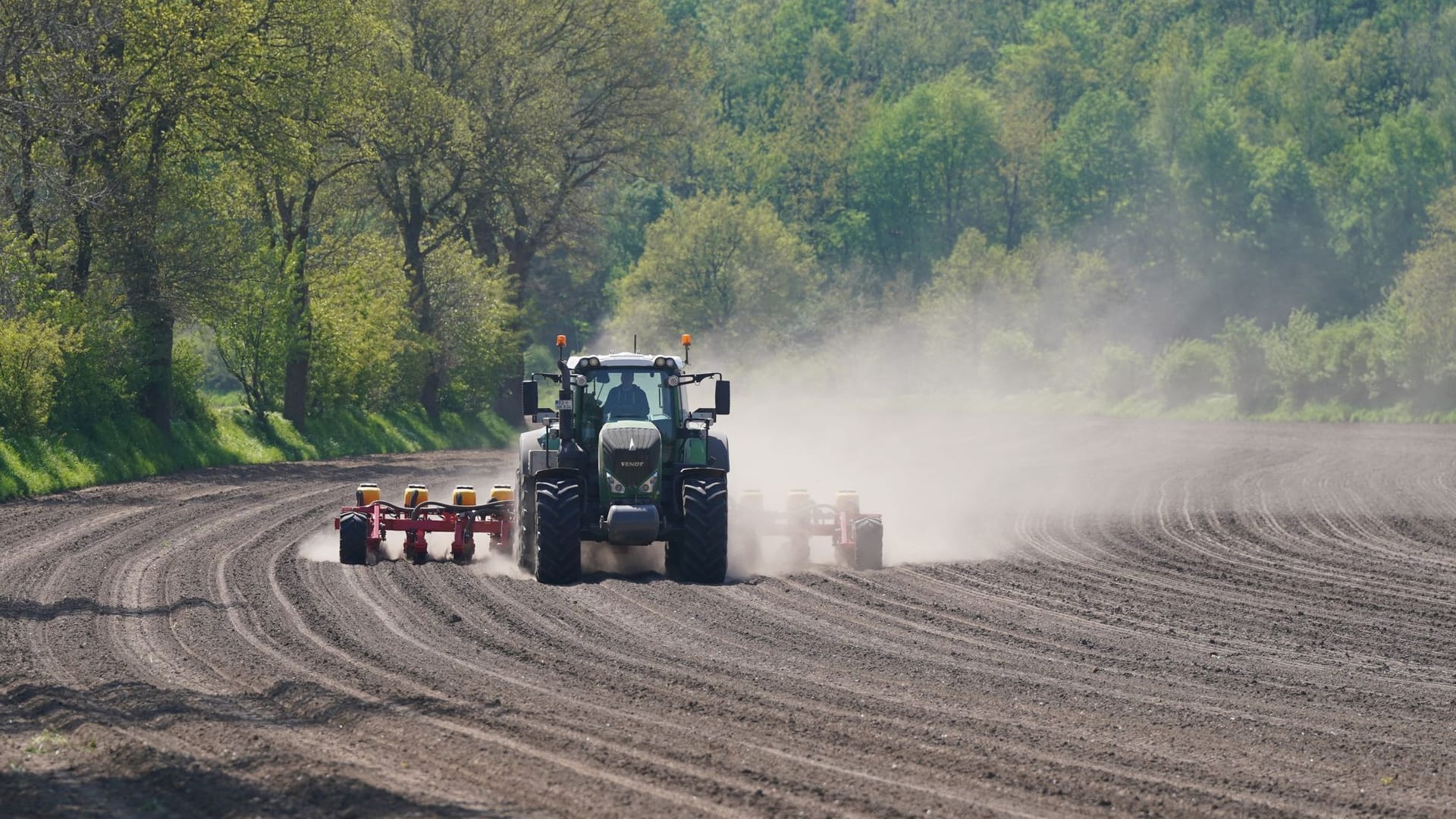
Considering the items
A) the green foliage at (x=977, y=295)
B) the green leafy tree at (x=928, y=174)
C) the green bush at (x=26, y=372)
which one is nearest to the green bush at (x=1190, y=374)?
the green foliage at (x=977, y=295)

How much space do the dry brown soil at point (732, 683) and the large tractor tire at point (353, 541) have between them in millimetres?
A: 246

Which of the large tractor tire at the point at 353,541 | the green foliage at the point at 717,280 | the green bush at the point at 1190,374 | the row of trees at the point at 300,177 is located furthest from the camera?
the green foliage at the point at 717,280

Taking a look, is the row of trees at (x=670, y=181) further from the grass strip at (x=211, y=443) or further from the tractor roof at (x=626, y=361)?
the tractor roof at (x=626, y=361)

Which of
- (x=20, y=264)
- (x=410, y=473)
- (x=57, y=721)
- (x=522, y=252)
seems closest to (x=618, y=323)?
(x=522, y=252)

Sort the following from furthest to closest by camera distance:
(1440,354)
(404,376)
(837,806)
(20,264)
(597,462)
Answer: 1. (1440,354)
2. (404,376)
3. (20,264)
4. (597,462)
5. (837,806)

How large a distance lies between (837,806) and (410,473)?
2853cm

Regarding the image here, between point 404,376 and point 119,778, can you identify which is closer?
point 119,778

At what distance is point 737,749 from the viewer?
10.9m

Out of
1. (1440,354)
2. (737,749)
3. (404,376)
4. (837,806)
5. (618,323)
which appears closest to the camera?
(837,806)

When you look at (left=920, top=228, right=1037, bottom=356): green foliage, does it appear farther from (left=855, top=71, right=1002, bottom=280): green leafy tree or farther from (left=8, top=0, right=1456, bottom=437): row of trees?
(left=855, top=71, right=1002, bottom=280): green leafy tree

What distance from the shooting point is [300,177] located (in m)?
39.1

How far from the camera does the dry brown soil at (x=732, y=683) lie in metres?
9.98

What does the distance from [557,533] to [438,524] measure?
281 cm

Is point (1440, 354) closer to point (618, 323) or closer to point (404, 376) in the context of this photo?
point (404, 376)
